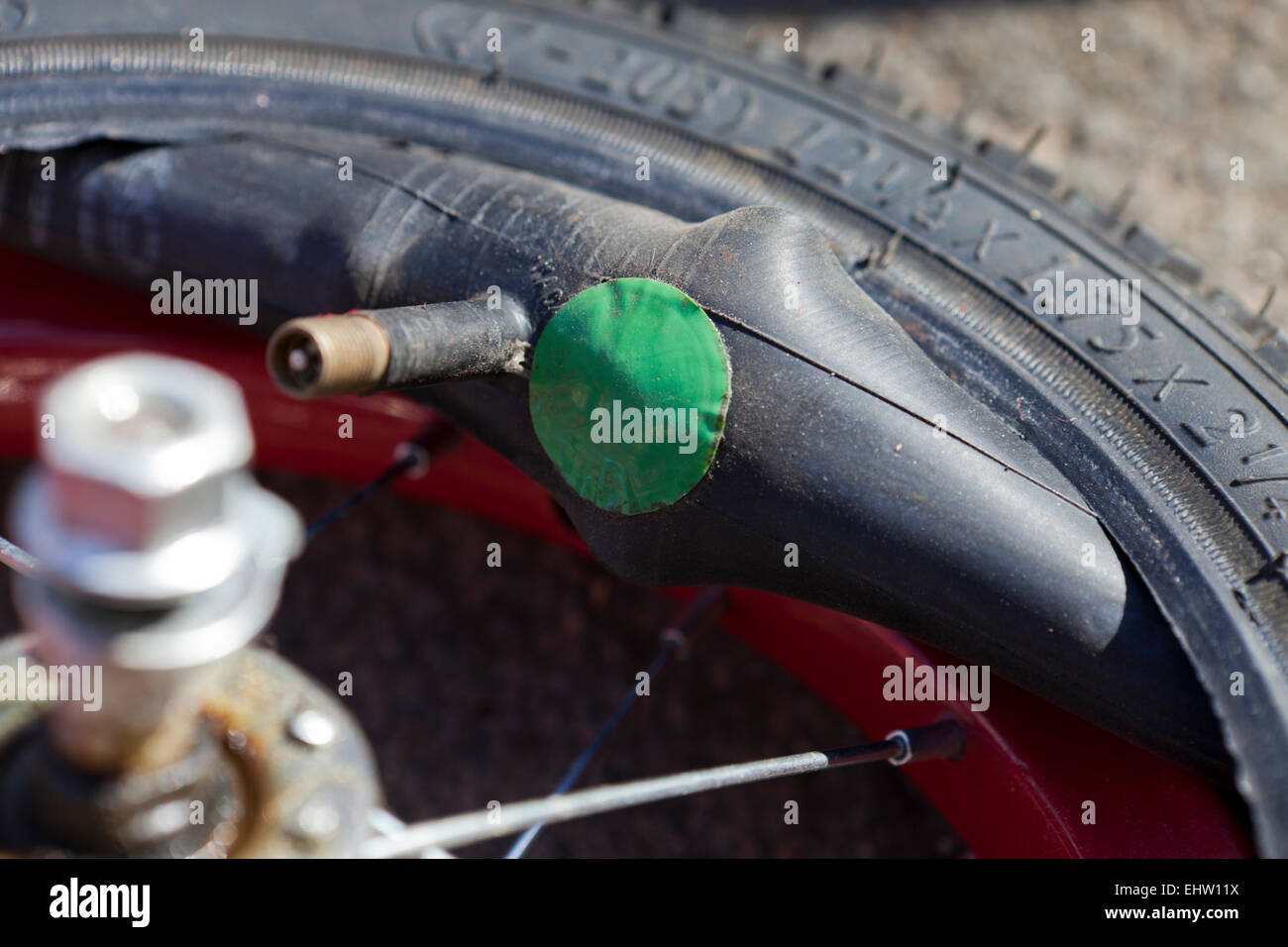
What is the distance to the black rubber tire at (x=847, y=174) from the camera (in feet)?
3.26

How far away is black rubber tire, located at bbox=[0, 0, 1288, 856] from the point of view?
0.99 metres

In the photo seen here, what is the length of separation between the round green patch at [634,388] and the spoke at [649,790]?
0.71 feet

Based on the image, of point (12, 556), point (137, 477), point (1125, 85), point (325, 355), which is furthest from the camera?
point (1125, 85)

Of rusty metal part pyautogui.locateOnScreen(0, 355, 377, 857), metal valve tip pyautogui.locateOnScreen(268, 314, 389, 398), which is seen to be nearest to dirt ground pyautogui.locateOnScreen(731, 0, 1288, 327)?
metal valve tip pyautogui.locateOnScreen(268, 314, 389, 398)

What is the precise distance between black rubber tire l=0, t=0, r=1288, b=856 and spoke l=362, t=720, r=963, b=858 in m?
0.25

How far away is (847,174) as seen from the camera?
1.29 metres

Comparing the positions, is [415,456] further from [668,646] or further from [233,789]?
[233,789]

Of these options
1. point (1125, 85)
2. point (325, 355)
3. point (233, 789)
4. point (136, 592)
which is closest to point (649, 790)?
point (233, 789)

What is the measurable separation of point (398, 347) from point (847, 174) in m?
0.62

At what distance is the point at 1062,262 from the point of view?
4.02ft

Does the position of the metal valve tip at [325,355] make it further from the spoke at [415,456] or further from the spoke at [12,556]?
the spoke at [415,456]

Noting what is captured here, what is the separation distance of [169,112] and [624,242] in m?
0.55

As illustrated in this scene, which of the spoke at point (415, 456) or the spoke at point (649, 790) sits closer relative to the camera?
the spoke at point (649, 790)

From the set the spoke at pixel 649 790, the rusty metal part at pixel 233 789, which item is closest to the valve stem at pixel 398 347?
the rusty metal part at pixel 233 789
